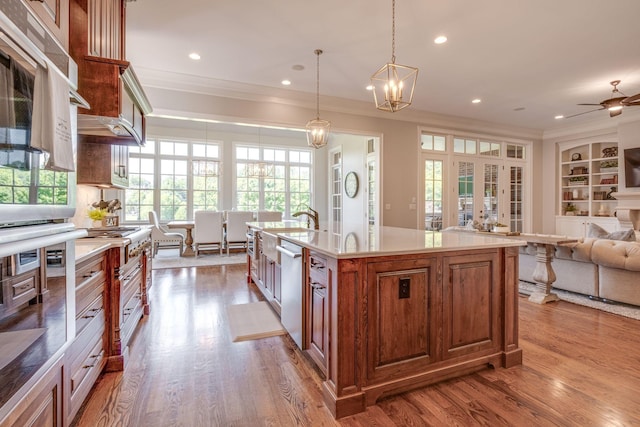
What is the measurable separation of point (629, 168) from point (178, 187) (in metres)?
10.00

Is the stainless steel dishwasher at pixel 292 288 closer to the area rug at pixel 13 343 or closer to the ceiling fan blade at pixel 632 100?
the area rug at pixel 13 343

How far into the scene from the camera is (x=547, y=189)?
7.48 metres

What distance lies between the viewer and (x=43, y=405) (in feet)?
3.49

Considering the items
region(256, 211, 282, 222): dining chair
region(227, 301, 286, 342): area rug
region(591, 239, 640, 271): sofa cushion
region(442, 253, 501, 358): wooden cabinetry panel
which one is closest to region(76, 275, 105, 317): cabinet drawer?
region(227, 301, 286, 342): area rug

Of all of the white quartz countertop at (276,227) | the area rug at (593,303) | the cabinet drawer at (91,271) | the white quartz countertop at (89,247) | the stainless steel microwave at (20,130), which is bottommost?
the area rug at (593,303)

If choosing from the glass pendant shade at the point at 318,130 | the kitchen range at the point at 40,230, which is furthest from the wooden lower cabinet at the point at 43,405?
the glass pendant shade at the point at 318,130

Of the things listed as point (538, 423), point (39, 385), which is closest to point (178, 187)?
point (39, 385)

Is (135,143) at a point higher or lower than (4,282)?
higher

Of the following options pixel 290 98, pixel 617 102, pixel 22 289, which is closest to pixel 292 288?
pixel 22 289

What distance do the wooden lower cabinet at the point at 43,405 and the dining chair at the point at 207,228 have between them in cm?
542

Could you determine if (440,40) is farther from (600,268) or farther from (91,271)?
(91,271)

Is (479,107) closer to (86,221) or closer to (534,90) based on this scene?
(534,90)

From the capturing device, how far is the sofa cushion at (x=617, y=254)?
3.01 meters

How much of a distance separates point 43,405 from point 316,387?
129cm
